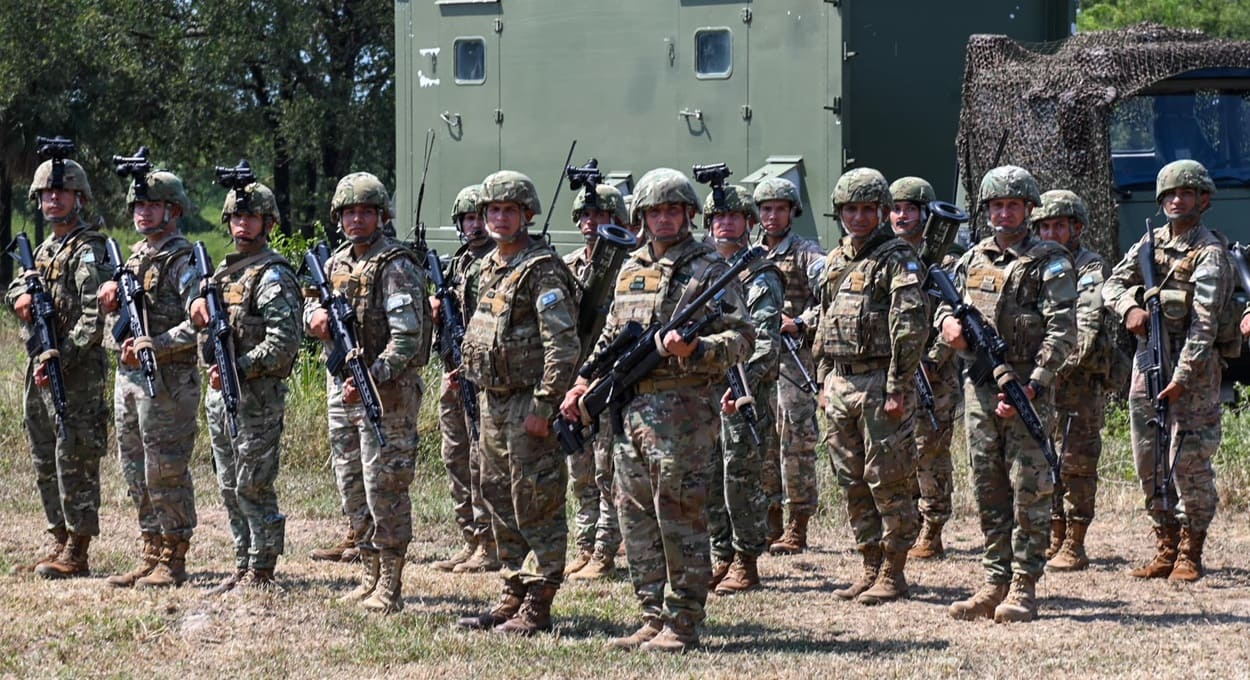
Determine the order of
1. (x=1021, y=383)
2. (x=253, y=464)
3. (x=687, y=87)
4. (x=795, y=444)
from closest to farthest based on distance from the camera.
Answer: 1. (x=1021, y=383)
2. (x=253, y=464)
3. (x=795, y=444)
4. (x=687, y=87)

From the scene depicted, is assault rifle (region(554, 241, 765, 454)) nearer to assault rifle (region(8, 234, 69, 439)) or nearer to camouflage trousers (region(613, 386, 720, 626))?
camouflage trousers (region(613, 386, 720, 626))

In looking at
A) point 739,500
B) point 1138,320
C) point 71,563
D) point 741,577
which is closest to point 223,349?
point 71,563

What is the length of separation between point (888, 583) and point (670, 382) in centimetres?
194

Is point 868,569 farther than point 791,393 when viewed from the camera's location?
No

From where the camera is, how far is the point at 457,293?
9.44m

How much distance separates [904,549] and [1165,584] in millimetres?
1428

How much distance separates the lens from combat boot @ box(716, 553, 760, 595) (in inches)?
332

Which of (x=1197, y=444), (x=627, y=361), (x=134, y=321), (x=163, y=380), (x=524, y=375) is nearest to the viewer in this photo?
(x=627, y=361)

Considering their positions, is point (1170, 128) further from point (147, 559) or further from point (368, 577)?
point (147, 559)

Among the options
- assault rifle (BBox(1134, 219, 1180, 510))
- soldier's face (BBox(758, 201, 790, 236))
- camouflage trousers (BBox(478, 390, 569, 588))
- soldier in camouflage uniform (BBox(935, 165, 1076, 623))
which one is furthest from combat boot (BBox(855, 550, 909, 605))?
soldier's face (BBox(758, 201, 790, 236))

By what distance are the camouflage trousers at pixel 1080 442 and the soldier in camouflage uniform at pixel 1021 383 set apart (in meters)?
1.20

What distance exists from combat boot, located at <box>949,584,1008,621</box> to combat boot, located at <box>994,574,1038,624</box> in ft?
0.14

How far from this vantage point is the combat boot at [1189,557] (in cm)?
857

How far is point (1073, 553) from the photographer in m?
8.93
